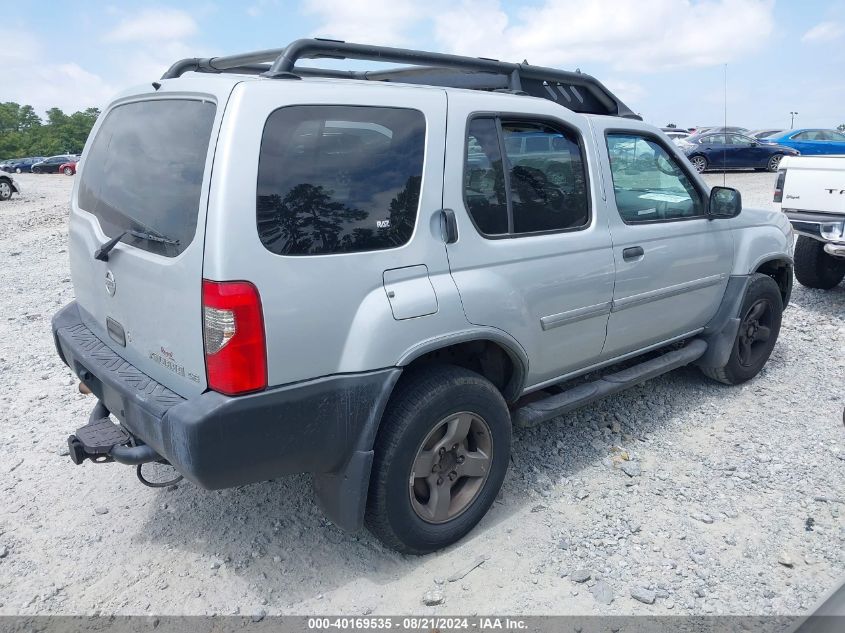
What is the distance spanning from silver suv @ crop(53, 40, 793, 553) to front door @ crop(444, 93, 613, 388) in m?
0.01

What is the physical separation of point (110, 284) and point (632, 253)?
2.61m

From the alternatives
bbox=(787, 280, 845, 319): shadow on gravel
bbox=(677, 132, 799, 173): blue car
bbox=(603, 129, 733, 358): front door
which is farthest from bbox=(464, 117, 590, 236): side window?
bbox=(677, 132, 799, 173): blue car

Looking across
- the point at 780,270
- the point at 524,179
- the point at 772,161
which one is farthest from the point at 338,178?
the point at 772,161

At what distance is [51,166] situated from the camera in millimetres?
36969

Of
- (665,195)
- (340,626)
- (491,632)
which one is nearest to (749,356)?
(665,195)

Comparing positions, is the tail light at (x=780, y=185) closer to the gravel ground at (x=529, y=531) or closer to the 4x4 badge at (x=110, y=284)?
the gravel ground at (x=529, y=531)

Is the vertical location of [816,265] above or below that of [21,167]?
below

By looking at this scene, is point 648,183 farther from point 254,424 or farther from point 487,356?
point 254,424

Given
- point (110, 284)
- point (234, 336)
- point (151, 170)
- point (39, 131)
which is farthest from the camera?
point (39, 131)

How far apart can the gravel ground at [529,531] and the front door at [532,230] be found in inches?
28.5

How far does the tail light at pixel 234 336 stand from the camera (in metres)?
2.25

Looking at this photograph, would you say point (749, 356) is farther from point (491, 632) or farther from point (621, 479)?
point (491, 632)

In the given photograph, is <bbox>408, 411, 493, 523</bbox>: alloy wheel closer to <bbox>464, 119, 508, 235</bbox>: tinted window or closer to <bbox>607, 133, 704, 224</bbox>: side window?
<bbox>464, 119, 508, 235</bbox>: tinted window

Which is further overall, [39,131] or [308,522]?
[39,131]
